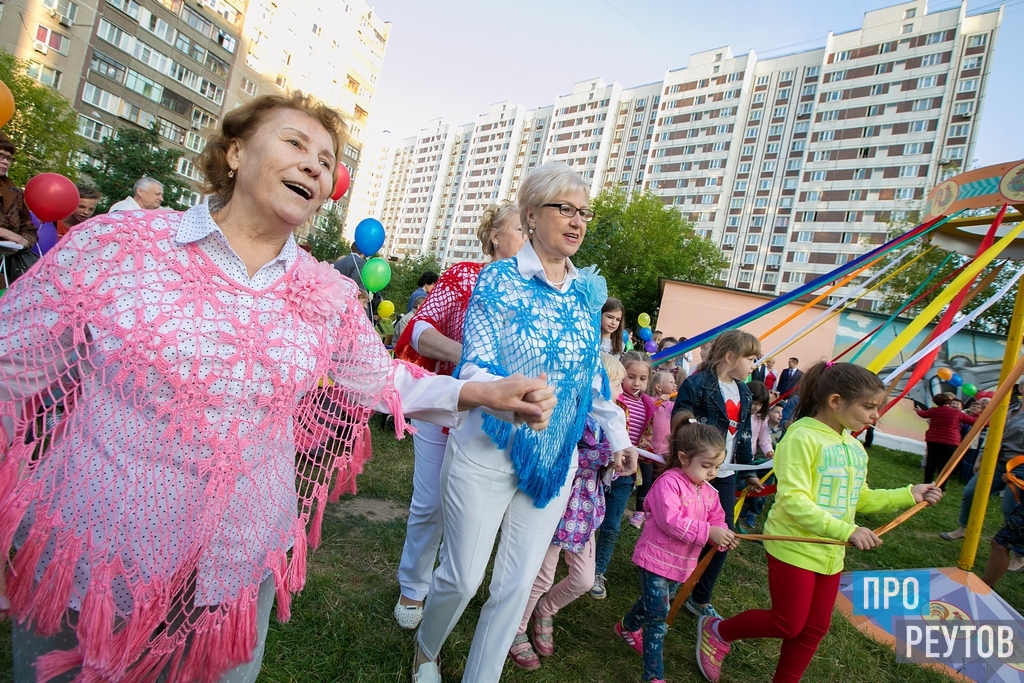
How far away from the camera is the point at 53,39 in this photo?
30.5 meters

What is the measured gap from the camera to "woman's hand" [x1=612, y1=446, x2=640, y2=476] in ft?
8.70

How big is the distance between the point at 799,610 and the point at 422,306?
7.11 feet

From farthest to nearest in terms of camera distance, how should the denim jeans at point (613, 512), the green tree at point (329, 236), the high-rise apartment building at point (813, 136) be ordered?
the high-rise apartment building at point (813, 136) → the green tree at point (329, 236) → the denim jeans at point (613, 512)

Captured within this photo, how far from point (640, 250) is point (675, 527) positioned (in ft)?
102

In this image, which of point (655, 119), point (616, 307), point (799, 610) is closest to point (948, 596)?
point (799, 610)

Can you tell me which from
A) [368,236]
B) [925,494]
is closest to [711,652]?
[925,494]

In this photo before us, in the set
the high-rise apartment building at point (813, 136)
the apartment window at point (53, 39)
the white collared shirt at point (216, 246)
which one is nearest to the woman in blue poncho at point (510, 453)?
the white collared shirt at point (216, 246)

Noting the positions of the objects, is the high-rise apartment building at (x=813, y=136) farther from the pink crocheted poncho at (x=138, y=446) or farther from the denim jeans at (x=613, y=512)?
the pink crocheted poncho at (x=138, y=446)

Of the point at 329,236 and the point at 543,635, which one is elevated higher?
the point at 329,236

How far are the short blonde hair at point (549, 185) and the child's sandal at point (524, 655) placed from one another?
195 cm

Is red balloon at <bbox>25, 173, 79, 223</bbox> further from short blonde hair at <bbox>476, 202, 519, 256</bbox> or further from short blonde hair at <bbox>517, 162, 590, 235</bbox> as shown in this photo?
short blonde hair at <bbox>517, 162, 590, 235</bbox>

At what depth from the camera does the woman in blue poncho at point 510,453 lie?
2027mm

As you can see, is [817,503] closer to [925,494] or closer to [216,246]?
[925,494]

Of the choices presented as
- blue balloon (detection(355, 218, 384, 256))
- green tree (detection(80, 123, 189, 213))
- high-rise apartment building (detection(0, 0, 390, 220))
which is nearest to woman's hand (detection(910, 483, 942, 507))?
blue balloon (detection(355, 218, 384, 256))
